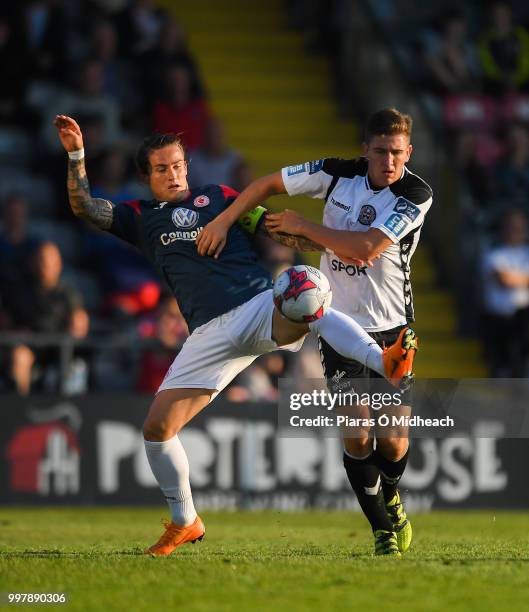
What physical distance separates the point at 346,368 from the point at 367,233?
2.65ft

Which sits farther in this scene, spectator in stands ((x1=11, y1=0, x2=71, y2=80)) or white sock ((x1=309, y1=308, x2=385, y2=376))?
spectator in stands ((x1=11, y1=0, x2=71, y2=80))

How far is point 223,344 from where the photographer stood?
334 inches

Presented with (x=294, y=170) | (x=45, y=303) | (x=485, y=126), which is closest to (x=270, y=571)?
(x=294, y=170)

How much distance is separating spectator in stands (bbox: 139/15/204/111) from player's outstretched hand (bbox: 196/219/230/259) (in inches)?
348

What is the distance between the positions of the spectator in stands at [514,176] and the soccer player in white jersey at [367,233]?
342 inches

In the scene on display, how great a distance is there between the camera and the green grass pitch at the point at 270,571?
22.3 feet

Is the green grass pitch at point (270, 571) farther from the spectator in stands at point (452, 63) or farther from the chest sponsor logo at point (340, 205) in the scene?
the spectator in stands at point (452, 63)

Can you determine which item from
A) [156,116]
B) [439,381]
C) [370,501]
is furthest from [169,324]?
[370,501]

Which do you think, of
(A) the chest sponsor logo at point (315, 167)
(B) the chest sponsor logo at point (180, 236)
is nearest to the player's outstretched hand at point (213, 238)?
(B) the chest sponsor logo at point (180, 236)

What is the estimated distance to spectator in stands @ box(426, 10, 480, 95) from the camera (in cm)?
1836

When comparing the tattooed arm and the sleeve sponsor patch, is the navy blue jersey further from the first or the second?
the sleeve sponsor patch

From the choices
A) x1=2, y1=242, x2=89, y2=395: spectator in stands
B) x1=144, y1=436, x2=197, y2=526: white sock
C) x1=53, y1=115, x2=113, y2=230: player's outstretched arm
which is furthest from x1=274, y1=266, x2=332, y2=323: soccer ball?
x1=2, y1=242, x2=89, y2=395: spectator in stands

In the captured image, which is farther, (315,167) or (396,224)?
(315,167)

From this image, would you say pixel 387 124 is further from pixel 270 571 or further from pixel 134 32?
pixel 134 32
